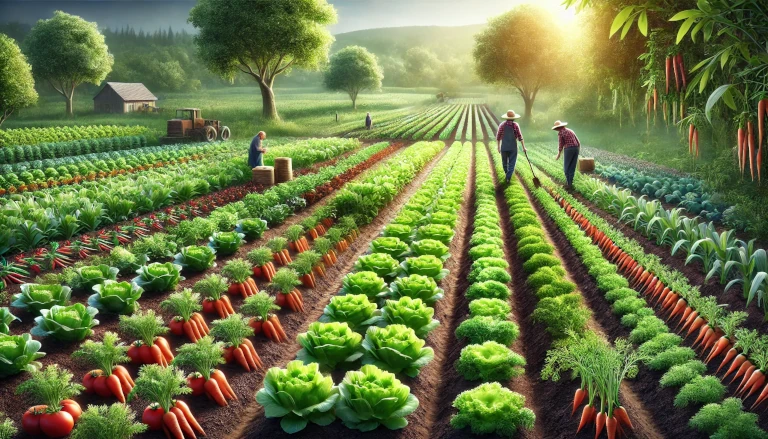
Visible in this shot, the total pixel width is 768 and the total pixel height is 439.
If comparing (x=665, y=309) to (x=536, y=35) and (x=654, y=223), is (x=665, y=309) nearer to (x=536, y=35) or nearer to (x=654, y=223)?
(x=654, y=223)

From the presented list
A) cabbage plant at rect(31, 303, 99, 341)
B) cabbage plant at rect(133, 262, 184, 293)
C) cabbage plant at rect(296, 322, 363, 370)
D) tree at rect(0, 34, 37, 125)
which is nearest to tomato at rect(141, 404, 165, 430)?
cabbage plant at rect(296, 322, 363, 370)

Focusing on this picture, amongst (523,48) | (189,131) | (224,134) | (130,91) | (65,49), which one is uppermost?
(65,49)

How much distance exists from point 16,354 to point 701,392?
6.94 metres

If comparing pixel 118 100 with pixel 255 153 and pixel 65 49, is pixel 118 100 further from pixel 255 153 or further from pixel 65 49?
pixel 255 153

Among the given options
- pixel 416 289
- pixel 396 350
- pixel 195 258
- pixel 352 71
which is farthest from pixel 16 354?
pixel 352 71

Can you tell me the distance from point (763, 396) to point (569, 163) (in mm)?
13149

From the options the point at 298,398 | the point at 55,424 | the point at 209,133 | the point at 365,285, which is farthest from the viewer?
the point at 209,133

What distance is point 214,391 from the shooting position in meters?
5.75

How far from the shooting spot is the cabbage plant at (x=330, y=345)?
6262mm

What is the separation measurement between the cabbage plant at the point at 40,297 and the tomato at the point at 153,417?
10.8ft

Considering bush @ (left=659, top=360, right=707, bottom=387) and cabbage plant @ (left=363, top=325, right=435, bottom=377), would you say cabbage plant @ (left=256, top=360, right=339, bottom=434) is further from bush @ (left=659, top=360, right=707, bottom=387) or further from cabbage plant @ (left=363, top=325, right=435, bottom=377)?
bush @ (left=659, top=360, right=707, bottom=387)

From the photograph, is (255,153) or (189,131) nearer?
(255,153)

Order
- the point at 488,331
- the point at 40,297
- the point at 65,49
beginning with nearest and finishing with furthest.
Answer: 1. the point at 488,331
2. the point at 40,297
3. the point at 65,49

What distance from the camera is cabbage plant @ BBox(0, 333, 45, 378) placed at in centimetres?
577
